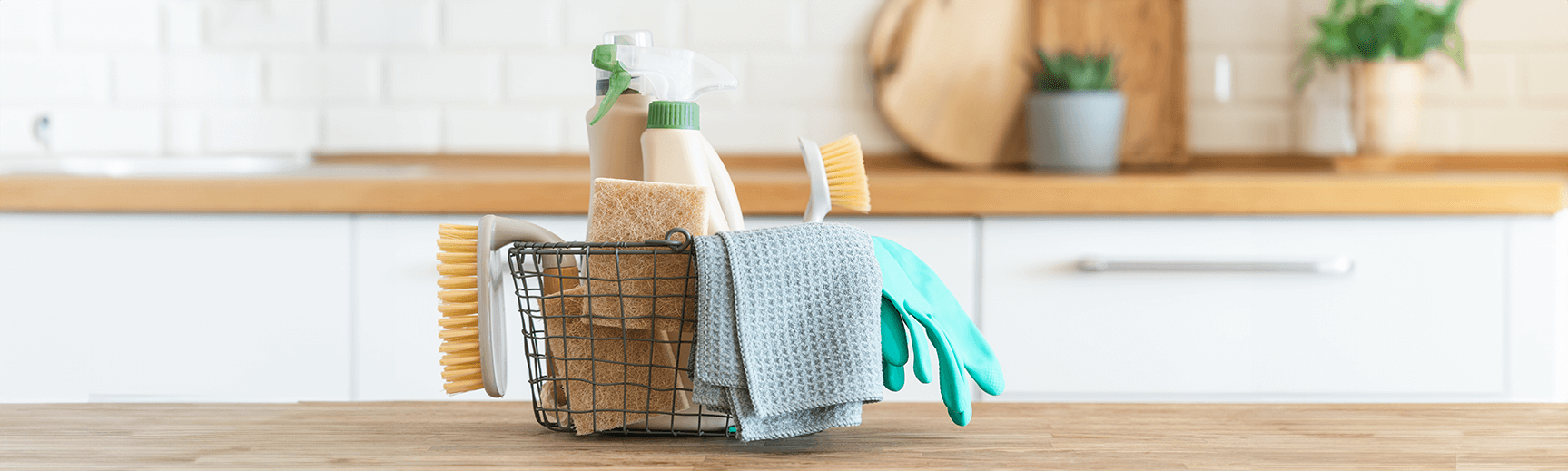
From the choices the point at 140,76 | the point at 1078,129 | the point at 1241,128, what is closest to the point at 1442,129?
the point at 1241,128

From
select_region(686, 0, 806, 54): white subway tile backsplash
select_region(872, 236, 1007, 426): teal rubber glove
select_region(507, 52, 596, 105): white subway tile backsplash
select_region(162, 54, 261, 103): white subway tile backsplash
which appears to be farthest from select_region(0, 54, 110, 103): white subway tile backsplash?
select_region(872, 236, 1007, 426): teal rubber glove

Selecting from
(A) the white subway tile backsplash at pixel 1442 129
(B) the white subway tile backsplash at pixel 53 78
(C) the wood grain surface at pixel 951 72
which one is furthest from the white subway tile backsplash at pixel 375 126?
(A) the white subway tile backsplash at pixel 1442 129

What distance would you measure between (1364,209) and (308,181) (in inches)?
49.0

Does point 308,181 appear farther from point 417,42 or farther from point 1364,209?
point 1364,209

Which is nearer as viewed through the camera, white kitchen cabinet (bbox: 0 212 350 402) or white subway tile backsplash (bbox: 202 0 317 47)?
white kitchen cabinet (bbox: 0 212 350 402)

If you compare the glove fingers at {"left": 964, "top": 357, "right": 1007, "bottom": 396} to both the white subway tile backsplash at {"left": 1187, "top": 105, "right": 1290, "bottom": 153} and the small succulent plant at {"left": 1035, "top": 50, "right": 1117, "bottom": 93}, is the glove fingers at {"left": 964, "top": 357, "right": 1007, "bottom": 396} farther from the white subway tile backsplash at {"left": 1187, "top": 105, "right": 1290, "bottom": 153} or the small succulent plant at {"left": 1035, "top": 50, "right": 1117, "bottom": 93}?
the white subway tile backsplash at {"left": 1187, "top": 105, "right": 1290, "bottom": 153}

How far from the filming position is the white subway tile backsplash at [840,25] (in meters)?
1.72

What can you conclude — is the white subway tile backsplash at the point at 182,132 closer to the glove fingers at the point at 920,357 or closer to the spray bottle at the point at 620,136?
the spray bottle at the point at 620,136

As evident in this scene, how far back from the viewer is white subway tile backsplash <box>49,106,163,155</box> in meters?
1.72

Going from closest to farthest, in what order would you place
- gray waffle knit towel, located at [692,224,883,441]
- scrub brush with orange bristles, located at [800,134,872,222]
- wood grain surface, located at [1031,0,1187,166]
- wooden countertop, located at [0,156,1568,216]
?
1. gray waffle knit towel, located at [692,224,883,441]
2. scrub brush with orange bristles, located at [800,134,872,222]
3. wooden countertop, located at [0,156,1568,216]
4. wood grain surface, located at [1031,0,1187,166]

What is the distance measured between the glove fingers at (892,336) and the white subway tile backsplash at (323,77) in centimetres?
141

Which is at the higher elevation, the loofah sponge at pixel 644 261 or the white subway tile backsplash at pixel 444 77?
the white subway tile backsplash at pixel 444 77

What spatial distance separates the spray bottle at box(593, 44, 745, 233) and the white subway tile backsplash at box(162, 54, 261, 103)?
1383 mm

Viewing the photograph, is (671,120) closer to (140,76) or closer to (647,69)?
(647,69)
